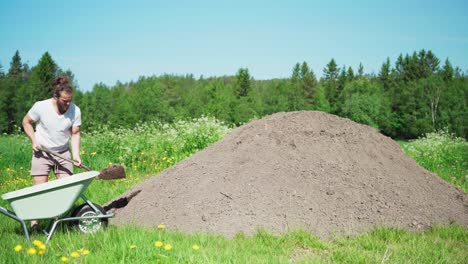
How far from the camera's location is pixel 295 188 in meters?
4.61

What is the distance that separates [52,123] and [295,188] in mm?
2782

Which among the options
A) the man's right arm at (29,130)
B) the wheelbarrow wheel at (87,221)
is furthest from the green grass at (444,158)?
the man's right arm at (29,130)

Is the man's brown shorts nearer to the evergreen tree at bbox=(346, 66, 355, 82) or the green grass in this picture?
the green grass

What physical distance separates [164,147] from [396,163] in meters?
6.03

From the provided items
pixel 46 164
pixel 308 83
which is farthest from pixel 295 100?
pixel 46 164

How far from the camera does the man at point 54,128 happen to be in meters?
4.16

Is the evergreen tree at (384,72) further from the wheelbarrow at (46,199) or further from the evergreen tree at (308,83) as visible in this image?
the wheelbarrow at (46,199)

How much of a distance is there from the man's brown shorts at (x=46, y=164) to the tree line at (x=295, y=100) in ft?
110

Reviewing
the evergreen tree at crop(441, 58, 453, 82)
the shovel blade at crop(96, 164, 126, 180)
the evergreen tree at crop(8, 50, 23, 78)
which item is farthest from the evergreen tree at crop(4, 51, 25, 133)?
the evergreen tree at crop(441, 58, 453, 82)

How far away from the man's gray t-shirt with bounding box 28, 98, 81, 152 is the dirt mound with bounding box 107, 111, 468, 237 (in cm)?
115

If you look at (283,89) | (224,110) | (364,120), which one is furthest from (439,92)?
(224,110)

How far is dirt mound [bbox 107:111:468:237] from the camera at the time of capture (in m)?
4.27

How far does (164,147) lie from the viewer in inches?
393

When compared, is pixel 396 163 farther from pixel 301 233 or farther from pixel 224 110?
pixel 224 110
